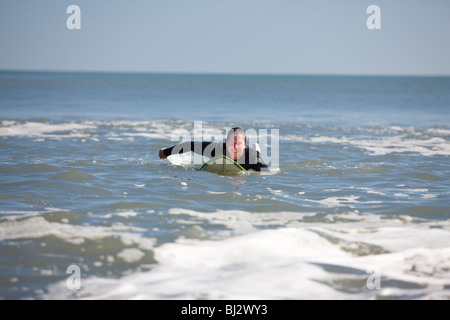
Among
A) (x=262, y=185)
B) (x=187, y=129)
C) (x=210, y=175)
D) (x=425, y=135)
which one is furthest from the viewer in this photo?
(x=187, y=129)

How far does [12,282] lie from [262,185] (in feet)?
16.2

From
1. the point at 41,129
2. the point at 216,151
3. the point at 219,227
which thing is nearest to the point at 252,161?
the point at 216,151

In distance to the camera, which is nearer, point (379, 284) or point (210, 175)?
point (379, 284)

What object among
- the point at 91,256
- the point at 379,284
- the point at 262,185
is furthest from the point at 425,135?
the point at 91,256

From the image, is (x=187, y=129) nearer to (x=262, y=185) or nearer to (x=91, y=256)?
(x=262, y=185)

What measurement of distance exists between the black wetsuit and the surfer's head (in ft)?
0.38

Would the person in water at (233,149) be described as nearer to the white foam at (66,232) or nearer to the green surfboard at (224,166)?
the green surfboard at (224,166)

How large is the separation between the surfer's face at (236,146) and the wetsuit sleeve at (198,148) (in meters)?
0.25

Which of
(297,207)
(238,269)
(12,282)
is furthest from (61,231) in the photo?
(297,207)

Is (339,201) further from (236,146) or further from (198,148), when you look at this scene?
(198,148)

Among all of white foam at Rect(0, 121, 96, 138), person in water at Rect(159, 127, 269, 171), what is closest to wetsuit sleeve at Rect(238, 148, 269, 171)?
person in water at Rect(159, 127, 269, 171)
